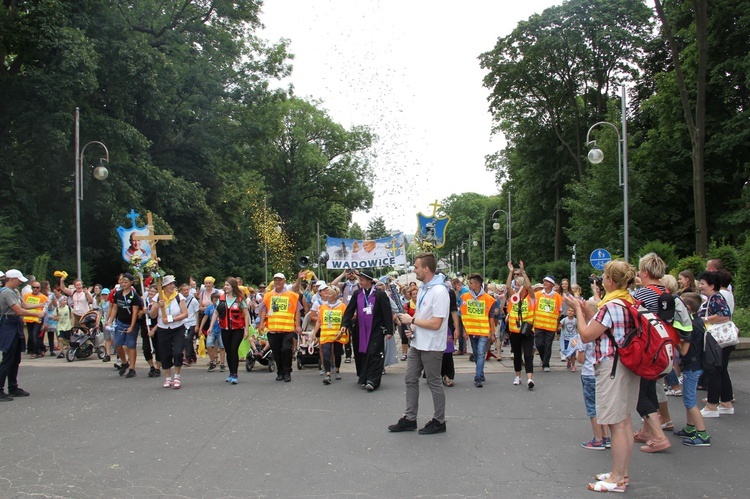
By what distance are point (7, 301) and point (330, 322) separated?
17.0 feet

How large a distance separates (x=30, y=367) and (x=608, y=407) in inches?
510

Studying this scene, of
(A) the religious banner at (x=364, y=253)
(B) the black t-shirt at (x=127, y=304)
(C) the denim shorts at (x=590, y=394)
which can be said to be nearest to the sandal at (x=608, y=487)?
(C) the denim shorts at (x=590, y=394)

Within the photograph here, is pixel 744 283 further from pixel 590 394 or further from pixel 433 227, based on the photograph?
pixel 590 394

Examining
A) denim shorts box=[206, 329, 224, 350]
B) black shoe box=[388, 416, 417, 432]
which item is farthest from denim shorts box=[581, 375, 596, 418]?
denim shorts box=[206, 329, 224, 350]

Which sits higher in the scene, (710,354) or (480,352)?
(710,354)

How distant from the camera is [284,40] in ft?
123

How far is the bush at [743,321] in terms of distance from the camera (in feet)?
54.2

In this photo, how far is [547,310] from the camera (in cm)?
1264

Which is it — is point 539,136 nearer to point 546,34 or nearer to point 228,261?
point 546,34

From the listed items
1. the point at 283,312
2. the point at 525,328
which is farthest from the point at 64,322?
the point at 525,328

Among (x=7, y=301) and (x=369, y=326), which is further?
(x=369, y=326)

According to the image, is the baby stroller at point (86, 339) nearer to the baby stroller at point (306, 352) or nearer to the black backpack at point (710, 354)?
the baby stroller at point (306, 352)

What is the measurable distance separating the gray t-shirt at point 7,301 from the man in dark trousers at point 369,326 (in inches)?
201

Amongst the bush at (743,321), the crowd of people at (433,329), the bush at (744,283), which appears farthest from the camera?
the bush at (744,283)
